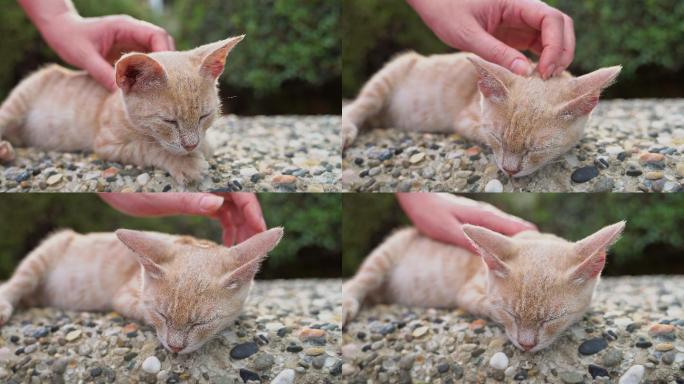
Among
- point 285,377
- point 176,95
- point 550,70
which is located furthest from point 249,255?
point 550,70

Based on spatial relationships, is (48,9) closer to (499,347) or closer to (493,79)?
(493,79)

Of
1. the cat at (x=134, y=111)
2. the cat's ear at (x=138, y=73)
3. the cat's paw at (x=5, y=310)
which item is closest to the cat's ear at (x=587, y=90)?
the cat at (x=134, y=111)

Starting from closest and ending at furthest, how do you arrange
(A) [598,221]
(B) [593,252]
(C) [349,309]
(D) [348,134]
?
(B) [593,252], (C) [349,309], (D) [348,134], (A) [598,221]

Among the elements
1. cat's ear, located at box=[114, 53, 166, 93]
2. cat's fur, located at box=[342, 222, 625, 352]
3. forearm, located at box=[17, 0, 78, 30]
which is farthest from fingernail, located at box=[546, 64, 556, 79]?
forearm, located at box=[17, 0, 78, 30]

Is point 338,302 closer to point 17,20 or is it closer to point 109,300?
point 109,300

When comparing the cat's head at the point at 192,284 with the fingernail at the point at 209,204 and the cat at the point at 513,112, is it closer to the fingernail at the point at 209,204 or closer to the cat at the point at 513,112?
the fingernail at the point at 209,204

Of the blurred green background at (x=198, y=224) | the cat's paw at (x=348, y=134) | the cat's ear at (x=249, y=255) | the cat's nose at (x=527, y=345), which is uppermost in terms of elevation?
the cat's paw at (x=348, y=134)

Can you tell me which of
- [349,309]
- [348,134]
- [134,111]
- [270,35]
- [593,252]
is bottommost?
[349,309]
